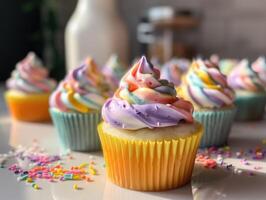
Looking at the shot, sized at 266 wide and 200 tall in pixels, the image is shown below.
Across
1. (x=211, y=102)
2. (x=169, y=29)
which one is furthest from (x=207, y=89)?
(x=169, y=29)

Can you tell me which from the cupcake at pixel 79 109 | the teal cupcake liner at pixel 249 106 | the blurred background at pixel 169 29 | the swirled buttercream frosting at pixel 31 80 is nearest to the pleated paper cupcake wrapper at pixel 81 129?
the cupcake at pixel 79 109

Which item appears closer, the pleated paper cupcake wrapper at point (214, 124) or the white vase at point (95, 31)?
the pleated paper cupcake wrapper at point (214, 124)

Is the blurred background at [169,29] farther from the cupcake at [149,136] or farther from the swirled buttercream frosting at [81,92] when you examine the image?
the cupcake at [149,136]

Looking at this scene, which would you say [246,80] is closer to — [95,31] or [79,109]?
[79,109]

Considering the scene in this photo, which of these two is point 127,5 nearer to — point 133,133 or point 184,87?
point 184,87

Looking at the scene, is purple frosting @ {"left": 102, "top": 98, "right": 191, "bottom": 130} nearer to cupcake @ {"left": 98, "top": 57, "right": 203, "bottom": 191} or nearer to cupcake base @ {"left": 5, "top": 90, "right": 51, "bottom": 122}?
cupcake @ {"left": 98, "top": 57, "right": 203, "bottom": 191}

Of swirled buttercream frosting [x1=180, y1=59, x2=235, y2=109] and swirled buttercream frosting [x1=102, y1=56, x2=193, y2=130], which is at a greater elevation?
swirled buttercream frosting [x1=102, y1=56, x2=193, y2=130]

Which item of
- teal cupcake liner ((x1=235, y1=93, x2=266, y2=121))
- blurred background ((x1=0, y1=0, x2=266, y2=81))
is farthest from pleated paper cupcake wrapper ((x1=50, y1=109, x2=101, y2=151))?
blurred background ((x1=0, y1=0, x2=266, y2=81))
